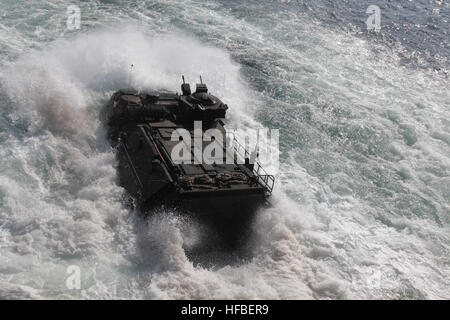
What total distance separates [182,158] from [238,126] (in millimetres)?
9604

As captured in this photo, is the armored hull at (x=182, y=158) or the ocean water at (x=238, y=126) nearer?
the ocean water at (x=238, y=126)

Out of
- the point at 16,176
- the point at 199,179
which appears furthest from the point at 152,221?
the point at 16,176

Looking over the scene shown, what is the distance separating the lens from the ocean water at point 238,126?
15.4 m

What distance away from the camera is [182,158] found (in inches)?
691

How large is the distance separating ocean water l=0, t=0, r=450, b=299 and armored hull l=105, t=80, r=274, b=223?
855 mm

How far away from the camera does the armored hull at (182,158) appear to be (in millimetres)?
16188

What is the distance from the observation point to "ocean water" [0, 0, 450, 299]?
50.7ft

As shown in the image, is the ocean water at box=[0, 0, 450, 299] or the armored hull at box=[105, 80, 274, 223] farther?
the armored hull at box=[105, 80, 274, 223]

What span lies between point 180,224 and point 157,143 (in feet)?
13.8

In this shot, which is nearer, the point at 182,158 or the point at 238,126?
the point at 182,158

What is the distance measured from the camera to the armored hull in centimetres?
1619

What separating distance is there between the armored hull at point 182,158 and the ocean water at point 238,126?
86 centimetres

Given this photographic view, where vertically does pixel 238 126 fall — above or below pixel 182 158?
below

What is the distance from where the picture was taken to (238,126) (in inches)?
1048
